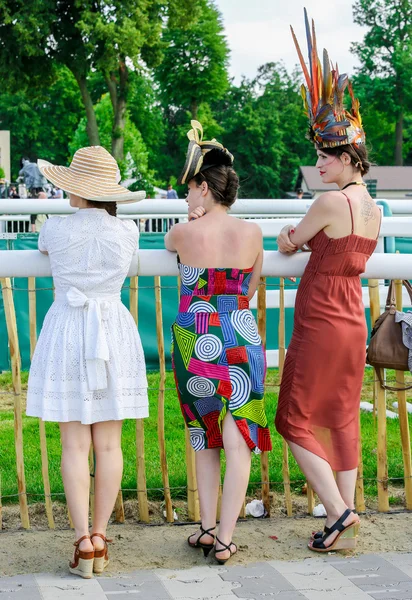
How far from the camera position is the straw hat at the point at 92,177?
387cm

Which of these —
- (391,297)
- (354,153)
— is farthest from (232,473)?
(354,153)

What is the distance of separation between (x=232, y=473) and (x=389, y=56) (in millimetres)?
68961

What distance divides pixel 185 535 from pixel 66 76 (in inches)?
2439

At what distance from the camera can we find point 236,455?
3.96 metres

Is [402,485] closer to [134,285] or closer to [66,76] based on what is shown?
[134,285]

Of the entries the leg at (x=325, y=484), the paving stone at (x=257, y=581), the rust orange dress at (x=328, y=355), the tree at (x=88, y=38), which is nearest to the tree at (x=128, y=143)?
the tree at (x=88, y=38)

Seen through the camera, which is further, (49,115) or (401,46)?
(49,115)

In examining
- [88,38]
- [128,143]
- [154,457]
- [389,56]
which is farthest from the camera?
[389,56]

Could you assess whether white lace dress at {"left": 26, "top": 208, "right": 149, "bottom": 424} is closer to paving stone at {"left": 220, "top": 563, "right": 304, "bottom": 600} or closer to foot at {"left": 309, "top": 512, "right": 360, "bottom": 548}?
paving stone at {"left": 220, "top": 563, "right": 304, "bottom": 600}

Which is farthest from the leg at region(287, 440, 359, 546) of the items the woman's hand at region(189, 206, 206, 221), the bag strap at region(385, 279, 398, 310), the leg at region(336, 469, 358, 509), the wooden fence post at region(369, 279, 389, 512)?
the woman's hand at region(189, 206, 206, 221)

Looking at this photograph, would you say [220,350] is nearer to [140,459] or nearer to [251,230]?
[251,230]

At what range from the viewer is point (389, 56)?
69.3m

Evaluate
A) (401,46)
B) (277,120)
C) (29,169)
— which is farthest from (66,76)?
(29,169)

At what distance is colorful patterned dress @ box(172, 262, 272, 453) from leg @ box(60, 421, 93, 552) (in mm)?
459
